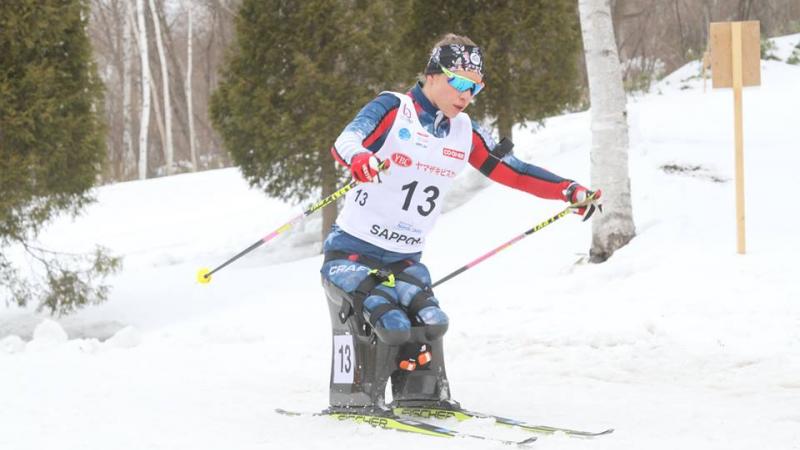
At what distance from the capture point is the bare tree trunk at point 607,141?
10.0 meters

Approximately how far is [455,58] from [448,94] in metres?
0.18

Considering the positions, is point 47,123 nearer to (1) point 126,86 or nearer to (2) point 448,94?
(2) point 448,94

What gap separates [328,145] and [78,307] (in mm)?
3850

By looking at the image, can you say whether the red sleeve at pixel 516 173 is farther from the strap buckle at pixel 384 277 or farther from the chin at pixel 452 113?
the strap buckle at pixel 384 277

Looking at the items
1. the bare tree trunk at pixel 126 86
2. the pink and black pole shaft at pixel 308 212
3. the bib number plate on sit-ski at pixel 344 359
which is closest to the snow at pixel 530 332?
the bib number plate on sit-ski at pixel 344 359

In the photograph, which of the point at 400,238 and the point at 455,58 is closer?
the point at 455,58

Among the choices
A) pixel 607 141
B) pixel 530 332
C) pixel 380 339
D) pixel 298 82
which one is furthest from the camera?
pixel 298 82

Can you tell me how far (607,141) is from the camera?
10070 mm

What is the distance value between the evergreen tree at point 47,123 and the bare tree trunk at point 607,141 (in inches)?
229

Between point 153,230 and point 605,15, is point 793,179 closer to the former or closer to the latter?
point 605,15

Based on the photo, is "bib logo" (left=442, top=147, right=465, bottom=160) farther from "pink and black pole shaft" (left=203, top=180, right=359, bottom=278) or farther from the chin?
"pink and black pole shaft" (left=203, top=180, right=359, bottom=278)

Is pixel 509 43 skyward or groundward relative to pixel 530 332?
skyward

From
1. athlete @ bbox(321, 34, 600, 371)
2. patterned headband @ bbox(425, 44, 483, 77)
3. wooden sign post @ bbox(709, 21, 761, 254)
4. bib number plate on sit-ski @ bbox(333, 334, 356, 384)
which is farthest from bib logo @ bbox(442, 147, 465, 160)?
wooden sign post @ bbox(709, 21, 761, 254)

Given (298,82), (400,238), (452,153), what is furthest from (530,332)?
(298,82)
